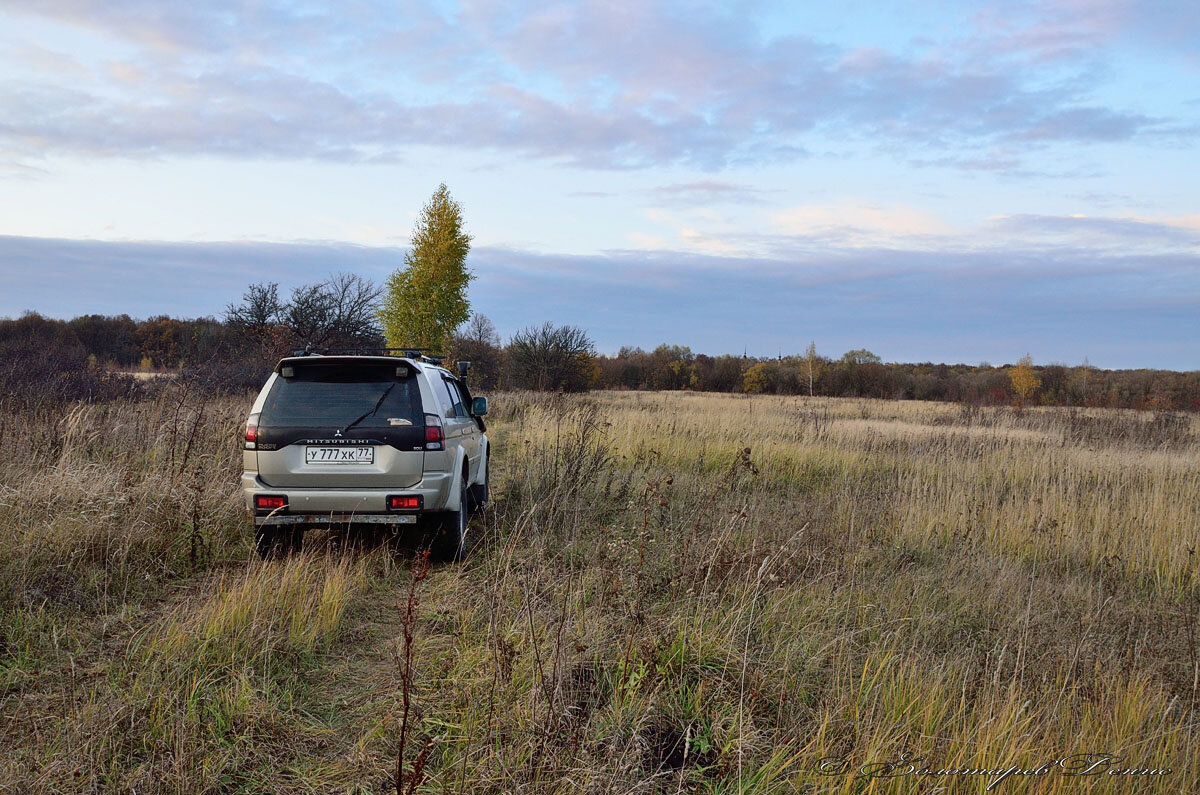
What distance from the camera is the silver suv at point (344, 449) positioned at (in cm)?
571

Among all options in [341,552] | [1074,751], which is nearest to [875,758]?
[1074,751]

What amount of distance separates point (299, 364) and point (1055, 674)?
18.8 feet

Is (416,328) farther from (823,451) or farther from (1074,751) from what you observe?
(1074,751)

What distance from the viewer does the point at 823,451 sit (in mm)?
13625

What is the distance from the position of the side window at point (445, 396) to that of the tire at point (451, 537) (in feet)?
2.24

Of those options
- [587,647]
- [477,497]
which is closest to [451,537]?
[477,497]

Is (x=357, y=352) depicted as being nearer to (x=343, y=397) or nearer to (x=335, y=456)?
(x=343, y=397)

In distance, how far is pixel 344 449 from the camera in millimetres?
5738

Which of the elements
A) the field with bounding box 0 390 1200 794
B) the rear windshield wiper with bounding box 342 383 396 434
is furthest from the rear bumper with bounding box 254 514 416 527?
the rear windshield wiper with bounding box 342 383 396 434

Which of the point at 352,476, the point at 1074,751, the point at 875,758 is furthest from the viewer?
the point at 352,476

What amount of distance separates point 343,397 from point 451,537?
57.8 inches

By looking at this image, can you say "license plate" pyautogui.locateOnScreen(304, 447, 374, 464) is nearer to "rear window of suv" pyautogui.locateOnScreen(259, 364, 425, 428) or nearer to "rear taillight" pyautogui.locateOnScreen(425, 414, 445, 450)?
"rear window of suv" pyautogui.locateOnScreen(259, 364, 425, 428)

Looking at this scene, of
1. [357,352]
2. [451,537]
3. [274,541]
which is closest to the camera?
[274,541]

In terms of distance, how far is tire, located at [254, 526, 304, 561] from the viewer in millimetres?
5945
